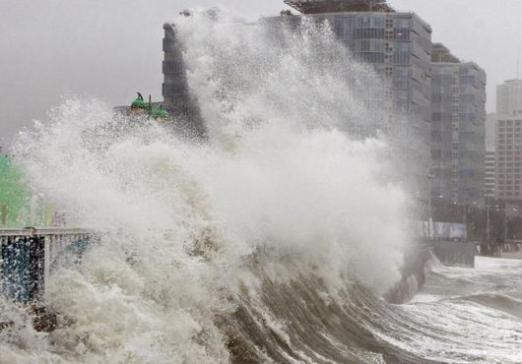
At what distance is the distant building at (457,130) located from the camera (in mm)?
117250

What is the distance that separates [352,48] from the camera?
83562 mm

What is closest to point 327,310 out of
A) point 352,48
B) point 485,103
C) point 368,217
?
point 368,217

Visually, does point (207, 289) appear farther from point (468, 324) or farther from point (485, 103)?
point (485, 103)

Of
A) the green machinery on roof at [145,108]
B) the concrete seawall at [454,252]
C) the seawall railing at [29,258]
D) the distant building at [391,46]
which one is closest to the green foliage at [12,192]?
the green machinery on roof at [145,108]

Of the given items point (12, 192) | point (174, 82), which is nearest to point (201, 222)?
point (12, 192)

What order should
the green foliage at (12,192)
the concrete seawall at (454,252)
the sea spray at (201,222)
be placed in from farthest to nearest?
1. the concrete seawall at (454,252)
2. the green foliage at (12,192)
3. the sea spray at (201,222)

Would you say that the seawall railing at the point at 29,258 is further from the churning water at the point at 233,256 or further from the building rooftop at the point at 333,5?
the building rooftop at the point at 333,5

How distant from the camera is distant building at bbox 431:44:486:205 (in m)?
117

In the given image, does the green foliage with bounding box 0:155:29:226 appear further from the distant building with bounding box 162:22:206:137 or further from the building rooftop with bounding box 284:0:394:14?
the building rooftop with bounding box 284:0:394:14

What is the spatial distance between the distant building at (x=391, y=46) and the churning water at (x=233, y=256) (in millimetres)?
44215

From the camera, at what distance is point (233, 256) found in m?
18.7

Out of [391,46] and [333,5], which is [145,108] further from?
[391,46]

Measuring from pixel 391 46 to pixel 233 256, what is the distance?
7174 centimetres

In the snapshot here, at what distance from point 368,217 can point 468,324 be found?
6.27m
